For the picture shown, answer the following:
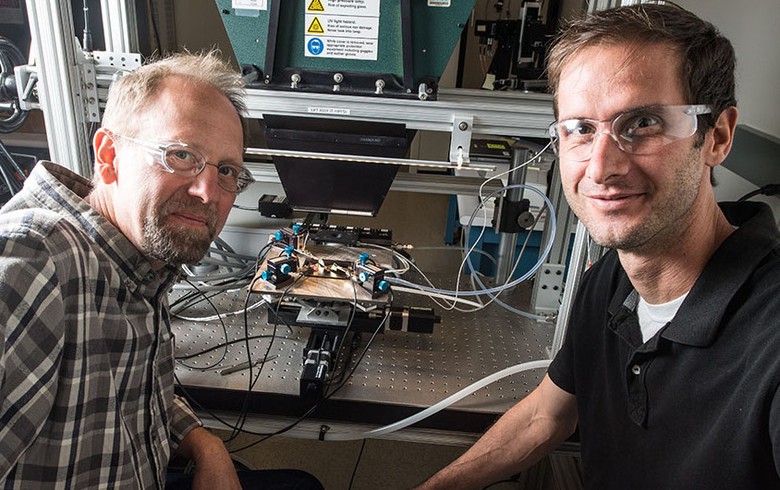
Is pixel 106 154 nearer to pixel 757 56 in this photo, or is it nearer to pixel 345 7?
pixel 345 7

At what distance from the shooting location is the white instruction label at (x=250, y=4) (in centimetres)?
113

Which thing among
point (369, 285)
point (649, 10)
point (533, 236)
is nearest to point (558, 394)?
point (369, 285)

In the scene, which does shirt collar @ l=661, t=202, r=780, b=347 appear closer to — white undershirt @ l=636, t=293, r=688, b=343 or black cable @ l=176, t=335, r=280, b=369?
white undershirt @ l=636, t=293, r=688, b=343

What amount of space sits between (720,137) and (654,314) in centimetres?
31

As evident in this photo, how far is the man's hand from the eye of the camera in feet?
3.51

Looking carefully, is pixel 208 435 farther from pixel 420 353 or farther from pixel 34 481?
pixel 420 353

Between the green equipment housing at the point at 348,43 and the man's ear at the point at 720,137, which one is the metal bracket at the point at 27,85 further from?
the man's ear at the point at 720,137

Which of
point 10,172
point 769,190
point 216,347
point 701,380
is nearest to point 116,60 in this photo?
point 216,347

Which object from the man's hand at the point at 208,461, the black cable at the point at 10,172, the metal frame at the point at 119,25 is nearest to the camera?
the man's hand at the point at 208,461

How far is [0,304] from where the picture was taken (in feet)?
2.30

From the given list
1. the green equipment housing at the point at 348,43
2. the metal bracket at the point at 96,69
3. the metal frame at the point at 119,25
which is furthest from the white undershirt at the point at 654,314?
the metal frame at the point at 119,25

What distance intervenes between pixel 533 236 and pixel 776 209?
3.27ft

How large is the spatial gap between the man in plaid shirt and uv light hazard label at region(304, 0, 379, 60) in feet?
0.70

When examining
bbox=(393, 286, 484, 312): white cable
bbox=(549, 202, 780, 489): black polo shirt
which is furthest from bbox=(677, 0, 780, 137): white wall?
bbox=(393, 286, 484, 312): white cable
